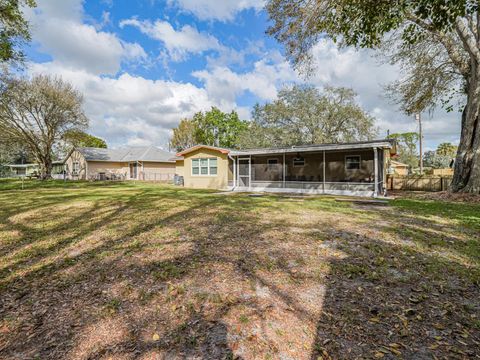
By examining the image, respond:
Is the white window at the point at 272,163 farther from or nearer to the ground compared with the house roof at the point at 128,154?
nearer to the ground

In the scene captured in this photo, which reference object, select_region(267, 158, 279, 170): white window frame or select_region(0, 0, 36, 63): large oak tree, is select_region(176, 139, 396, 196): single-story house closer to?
select_region(267, 158, 279, 170): white window frame

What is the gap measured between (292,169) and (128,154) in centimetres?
2452

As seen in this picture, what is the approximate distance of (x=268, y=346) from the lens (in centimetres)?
225

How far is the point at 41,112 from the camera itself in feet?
88.9

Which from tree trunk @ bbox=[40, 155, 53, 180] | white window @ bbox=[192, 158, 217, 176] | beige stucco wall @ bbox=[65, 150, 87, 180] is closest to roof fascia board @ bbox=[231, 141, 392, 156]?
white window @ bbox=[192, 158, 217, 176]


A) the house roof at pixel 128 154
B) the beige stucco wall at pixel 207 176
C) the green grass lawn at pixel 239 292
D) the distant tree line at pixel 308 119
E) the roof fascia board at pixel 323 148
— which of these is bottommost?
the green grass lawn at pixel 239 292

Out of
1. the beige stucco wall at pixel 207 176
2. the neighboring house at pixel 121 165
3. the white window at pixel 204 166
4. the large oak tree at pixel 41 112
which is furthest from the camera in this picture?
the neighboring house at pixel 121 165

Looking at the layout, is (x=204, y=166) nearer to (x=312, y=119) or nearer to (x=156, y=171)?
(x=312, y=119)

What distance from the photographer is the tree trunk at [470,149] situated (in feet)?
39.3

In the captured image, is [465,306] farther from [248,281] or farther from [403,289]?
[248,281]

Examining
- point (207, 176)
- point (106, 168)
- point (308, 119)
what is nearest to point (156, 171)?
point (106, 168)

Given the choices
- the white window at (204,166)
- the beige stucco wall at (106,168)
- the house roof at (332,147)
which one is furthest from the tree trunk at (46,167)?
the house roof at (332,147)

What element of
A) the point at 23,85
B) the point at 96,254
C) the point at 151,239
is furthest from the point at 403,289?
the point at 23,85

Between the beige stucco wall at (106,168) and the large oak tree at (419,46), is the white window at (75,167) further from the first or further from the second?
the large oak tree at (419,46)
